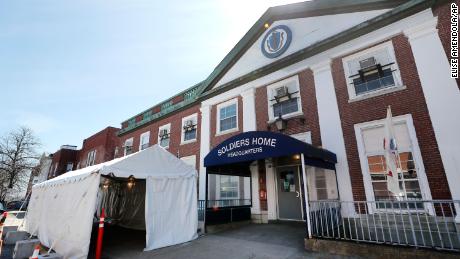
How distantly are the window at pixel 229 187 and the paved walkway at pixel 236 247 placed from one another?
3312 millimetres

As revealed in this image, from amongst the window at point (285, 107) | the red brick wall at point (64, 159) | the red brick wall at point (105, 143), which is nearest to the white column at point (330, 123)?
the window at point (285, 107)

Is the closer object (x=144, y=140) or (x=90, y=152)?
(x=144, y=140)

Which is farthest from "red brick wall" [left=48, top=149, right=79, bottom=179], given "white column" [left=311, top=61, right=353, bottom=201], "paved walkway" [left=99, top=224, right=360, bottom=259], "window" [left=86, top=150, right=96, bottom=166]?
Result: "white column" [left=311, top=61, right=353, bottom=201]

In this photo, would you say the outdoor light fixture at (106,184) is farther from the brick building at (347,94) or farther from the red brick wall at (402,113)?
the red brick wall at (402,113)

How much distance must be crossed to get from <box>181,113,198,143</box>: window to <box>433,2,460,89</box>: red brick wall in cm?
1181

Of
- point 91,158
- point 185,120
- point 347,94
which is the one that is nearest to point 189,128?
point 185,120

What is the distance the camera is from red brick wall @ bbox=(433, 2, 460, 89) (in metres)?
7.37

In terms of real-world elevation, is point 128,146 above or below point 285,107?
above

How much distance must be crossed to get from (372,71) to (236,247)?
7.73m

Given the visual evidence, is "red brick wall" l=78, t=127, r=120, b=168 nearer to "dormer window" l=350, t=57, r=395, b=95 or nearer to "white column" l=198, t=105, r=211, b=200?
"white column" l=198, t=105, r=211, b=200

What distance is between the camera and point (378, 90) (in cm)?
823

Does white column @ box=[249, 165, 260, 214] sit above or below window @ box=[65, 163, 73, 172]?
below

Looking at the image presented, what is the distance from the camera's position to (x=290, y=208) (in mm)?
9742

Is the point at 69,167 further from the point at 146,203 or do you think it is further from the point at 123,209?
the point at 146,203
